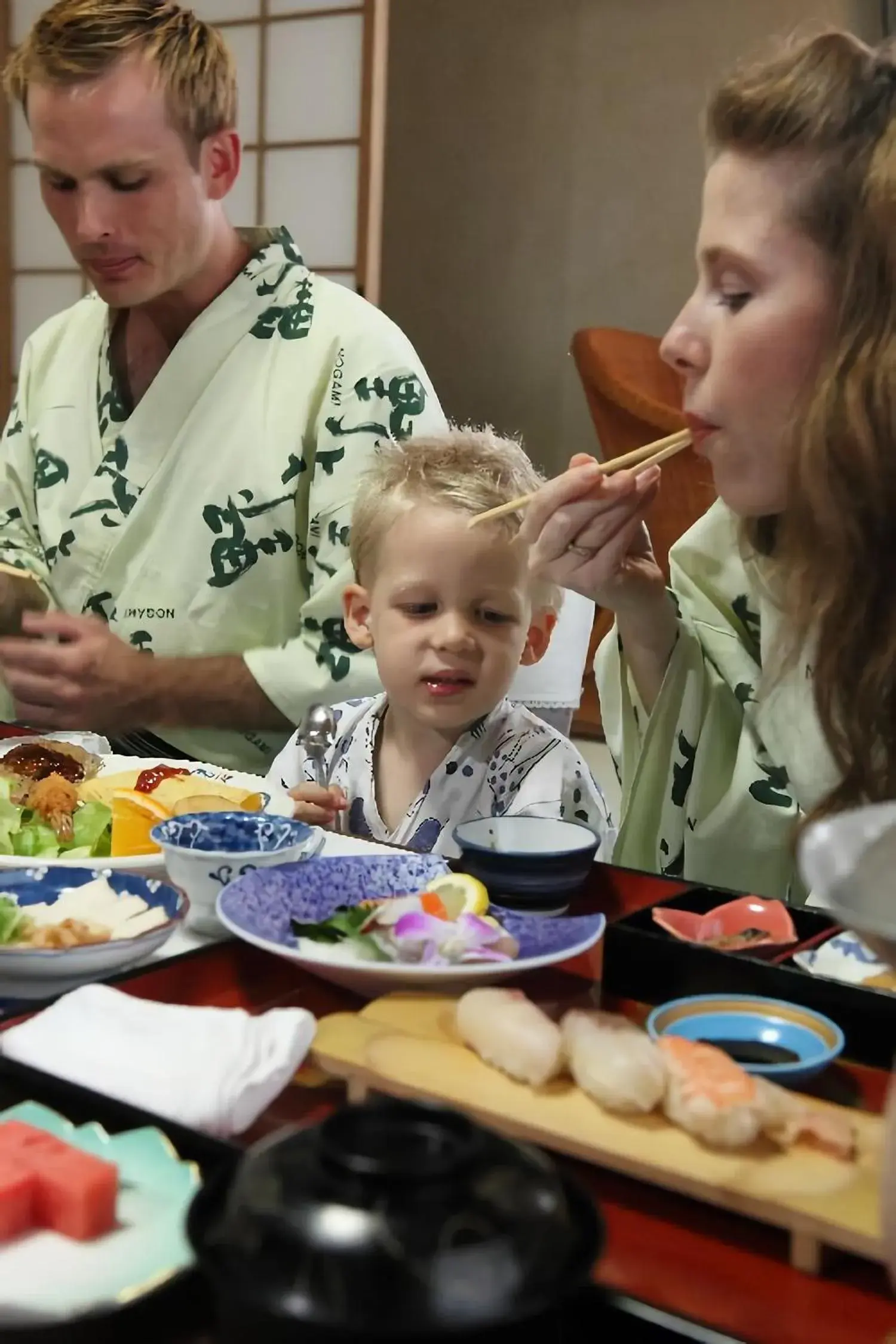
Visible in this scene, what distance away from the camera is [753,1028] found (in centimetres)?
75

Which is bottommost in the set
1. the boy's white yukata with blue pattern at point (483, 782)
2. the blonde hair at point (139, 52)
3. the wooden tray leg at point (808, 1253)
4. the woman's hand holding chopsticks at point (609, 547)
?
the boy's white yukata with blue pattern at point (483, 782)

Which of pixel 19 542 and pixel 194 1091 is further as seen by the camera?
pixel 19 542

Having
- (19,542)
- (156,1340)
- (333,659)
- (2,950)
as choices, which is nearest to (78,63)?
(19,542)

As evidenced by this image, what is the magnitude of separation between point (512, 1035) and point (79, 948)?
297 mm

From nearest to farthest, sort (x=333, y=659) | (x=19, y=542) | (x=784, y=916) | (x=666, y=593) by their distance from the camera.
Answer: (x=784, y=916) → (x=666, y=593) → (x=333, y=659) → (x=19, y=542)

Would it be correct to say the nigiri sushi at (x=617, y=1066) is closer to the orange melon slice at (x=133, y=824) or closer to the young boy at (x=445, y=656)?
the orange melon slice at (x=133, y=824)

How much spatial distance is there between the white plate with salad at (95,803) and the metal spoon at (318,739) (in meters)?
0.20

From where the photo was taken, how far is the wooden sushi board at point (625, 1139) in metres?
0.56

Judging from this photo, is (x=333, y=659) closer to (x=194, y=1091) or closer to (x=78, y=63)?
(x=78, y=63)

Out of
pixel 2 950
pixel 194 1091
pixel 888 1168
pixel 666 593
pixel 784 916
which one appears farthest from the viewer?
pixel 666 593

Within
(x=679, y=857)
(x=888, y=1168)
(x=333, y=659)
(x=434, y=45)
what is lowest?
(x=679, y=857)

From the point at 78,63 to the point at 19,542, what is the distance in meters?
0.70

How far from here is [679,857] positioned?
1514 millimetres

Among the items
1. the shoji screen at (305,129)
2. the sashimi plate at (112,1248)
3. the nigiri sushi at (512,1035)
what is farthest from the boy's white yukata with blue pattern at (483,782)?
the shoji screen at (305,129)
